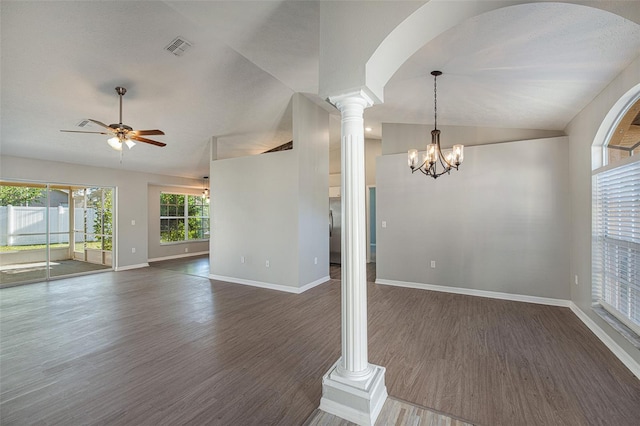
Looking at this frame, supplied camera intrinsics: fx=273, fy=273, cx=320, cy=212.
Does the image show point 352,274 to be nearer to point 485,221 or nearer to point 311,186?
point 311,186

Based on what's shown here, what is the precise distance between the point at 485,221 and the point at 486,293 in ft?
3.81

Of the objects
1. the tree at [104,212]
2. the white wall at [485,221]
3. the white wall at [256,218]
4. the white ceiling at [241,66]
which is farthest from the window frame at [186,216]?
the white wall at [485,221]

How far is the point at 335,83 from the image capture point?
192 centimetres

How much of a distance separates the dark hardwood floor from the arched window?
20.5 inches

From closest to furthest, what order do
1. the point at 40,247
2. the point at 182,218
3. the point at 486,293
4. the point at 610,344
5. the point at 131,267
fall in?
the point at 610,344, the point at 486,293, the point at 40,247, the point at 131,267, the point at 182,218

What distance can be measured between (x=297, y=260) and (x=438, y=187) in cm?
278

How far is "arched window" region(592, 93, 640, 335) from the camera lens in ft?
8.26

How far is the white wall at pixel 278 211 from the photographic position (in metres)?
4.84

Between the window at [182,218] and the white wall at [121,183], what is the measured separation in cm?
73

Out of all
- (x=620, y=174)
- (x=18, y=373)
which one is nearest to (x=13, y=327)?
(x=18, y=373)

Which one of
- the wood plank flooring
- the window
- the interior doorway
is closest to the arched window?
the wood plank flooring

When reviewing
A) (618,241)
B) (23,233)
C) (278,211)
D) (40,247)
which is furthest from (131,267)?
(618,241)

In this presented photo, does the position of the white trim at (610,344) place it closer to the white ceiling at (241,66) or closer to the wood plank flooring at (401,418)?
the wood plank flooring at (401,418)

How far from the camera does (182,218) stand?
907 cm
